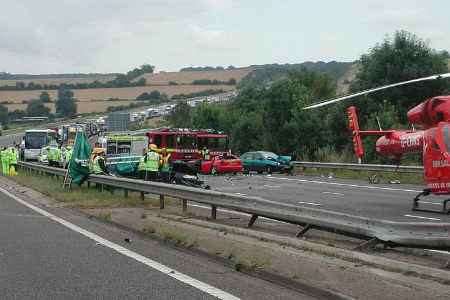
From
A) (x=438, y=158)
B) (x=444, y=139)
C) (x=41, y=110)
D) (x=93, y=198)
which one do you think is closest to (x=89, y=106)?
(x=41, y=110)

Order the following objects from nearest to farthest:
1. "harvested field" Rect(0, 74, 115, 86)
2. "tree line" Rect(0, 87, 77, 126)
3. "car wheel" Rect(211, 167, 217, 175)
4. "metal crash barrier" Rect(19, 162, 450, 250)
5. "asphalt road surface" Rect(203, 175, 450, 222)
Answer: "metal crash barrier" Rect(19, 162, 450, 250)
"asphalt road surface" Rect(203, 175, 450, 222)
"car wheel" Rect(211, 167, 217, 175)
"tree line" Rect(0, 87, 77, 126)
"harvested field" Rect(0, 74, 115, 86)

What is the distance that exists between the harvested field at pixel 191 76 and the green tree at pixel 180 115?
29.6 meters

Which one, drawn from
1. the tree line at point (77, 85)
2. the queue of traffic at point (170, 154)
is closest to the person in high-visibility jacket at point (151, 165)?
the queue of traffic at point (170, 154)

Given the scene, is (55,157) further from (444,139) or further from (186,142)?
(444,139)

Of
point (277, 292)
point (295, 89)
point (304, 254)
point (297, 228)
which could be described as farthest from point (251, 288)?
point (295, 89)

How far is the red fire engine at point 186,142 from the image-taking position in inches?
1747

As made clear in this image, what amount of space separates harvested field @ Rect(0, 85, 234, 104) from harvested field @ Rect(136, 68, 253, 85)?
332cm

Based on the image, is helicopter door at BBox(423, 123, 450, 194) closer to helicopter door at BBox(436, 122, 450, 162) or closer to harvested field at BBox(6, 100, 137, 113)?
helicopter door at BBox(436, 122, 450, 162)

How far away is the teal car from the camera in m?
40.9

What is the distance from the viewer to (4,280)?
28.0ft

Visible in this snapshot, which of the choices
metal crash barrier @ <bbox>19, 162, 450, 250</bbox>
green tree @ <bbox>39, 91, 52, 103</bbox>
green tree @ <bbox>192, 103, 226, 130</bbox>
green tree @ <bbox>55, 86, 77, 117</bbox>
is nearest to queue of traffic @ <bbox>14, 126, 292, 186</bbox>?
metal crash barrier @ <bbox>19, 162, 450, 250</bbox>

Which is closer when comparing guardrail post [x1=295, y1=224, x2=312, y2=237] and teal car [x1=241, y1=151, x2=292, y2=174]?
guardrail post [x1=295, y1=224, x2=312, y2=237]

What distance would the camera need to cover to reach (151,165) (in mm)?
25234

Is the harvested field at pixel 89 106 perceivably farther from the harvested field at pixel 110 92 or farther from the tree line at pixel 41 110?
the harvested field at pixel 110 92
